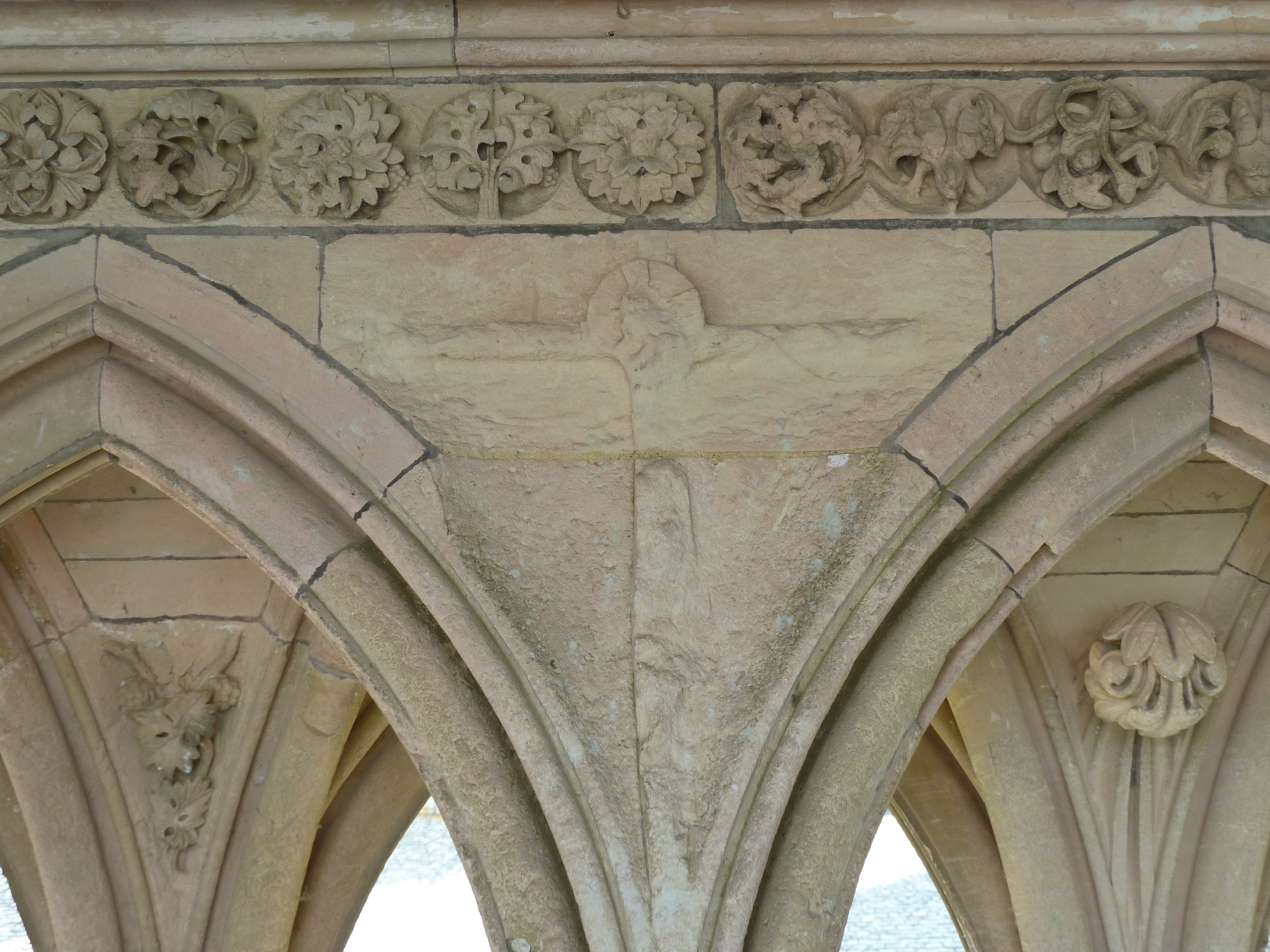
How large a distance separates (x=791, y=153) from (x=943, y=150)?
0.90 ft

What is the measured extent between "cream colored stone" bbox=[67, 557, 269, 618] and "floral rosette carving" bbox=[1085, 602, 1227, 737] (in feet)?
6.10

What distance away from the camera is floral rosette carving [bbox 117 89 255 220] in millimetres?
2186

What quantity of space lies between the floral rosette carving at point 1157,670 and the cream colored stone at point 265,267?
5.82ft

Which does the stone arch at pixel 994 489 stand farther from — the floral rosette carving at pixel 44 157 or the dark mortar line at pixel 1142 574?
the floral rosette carving at pixel 44 157

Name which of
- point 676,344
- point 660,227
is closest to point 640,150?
point 660,227

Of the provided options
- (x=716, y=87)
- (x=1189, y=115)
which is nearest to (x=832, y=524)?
(x=716, y=87)

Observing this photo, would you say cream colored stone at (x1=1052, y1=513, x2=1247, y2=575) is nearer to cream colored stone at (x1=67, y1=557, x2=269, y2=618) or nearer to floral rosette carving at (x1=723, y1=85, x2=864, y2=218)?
floral rosette carving at (x1=723, y1=85, x2=864, y2=218)

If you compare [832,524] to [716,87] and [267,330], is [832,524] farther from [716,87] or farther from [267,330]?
[267,330]

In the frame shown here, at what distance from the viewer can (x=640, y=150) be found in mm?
2203

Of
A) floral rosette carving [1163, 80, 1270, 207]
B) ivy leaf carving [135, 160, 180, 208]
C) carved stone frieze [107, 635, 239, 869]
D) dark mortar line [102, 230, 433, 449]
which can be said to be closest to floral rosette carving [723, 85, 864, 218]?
floral rosette carving [1163, 80, 1270, 207]

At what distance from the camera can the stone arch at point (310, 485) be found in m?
1.99

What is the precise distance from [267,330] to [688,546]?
2.72 feet

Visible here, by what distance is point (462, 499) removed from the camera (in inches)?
82.4

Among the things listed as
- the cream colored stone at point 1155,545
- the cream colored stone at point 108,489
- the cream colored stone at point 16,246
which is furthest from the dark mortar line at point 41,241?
the cream colored stone at point 1155,545
